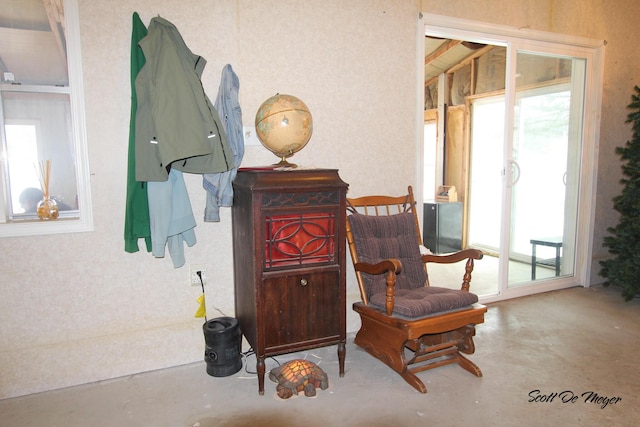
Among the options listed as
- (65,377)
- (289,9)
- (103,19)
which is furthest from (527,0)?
(65,377)

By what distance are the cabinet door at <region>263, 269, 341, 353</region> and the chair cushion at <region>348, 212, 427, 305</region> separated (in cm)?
40

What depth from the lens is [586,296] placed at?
370 centimetres

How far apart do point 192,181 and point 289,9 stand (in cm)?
126

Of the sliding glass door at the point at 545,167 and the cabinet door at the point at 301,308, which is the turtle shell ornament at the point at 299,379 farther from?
the sliding glass door at the point at 545,167

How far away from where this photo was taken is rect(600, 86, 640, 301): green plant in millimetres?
3498

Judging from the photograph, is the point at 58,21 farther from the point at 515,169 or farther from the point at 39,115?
the point at 515,169

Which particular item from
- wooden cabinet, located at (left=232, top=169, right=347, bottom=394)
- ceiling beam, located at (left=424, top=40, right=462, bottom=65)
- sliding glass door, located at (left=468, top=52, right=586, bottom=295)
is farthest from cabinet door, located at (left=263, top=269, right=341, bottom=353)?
ceiling beam, located at (left=424, top=40, right=462, bottom=65)

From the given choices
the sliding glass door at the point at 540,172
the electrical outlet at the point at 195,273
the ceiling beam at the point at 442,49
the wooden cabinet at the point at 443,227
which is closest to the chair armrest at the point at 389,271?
the electrical outlet at the point at 195,273

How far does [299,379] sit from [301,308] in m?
0.36

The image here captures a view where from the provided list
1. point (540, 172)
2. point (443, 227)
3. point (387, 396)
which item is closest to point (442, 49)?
point (443, 227)

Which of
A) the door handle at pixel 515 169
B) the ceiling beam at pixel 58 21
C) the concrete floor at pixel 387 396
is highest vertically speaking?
the ceiling beam at pixel 58 21

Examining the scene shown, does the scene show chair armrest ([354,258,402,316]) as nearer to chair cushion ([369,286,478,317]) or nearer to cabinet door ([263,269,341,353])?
chair cushion ([369,286,478,317])

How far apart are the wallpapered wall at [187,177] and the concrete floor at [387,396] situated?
8.3 inches

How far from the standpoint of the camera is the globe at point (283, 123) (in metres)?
2.19
